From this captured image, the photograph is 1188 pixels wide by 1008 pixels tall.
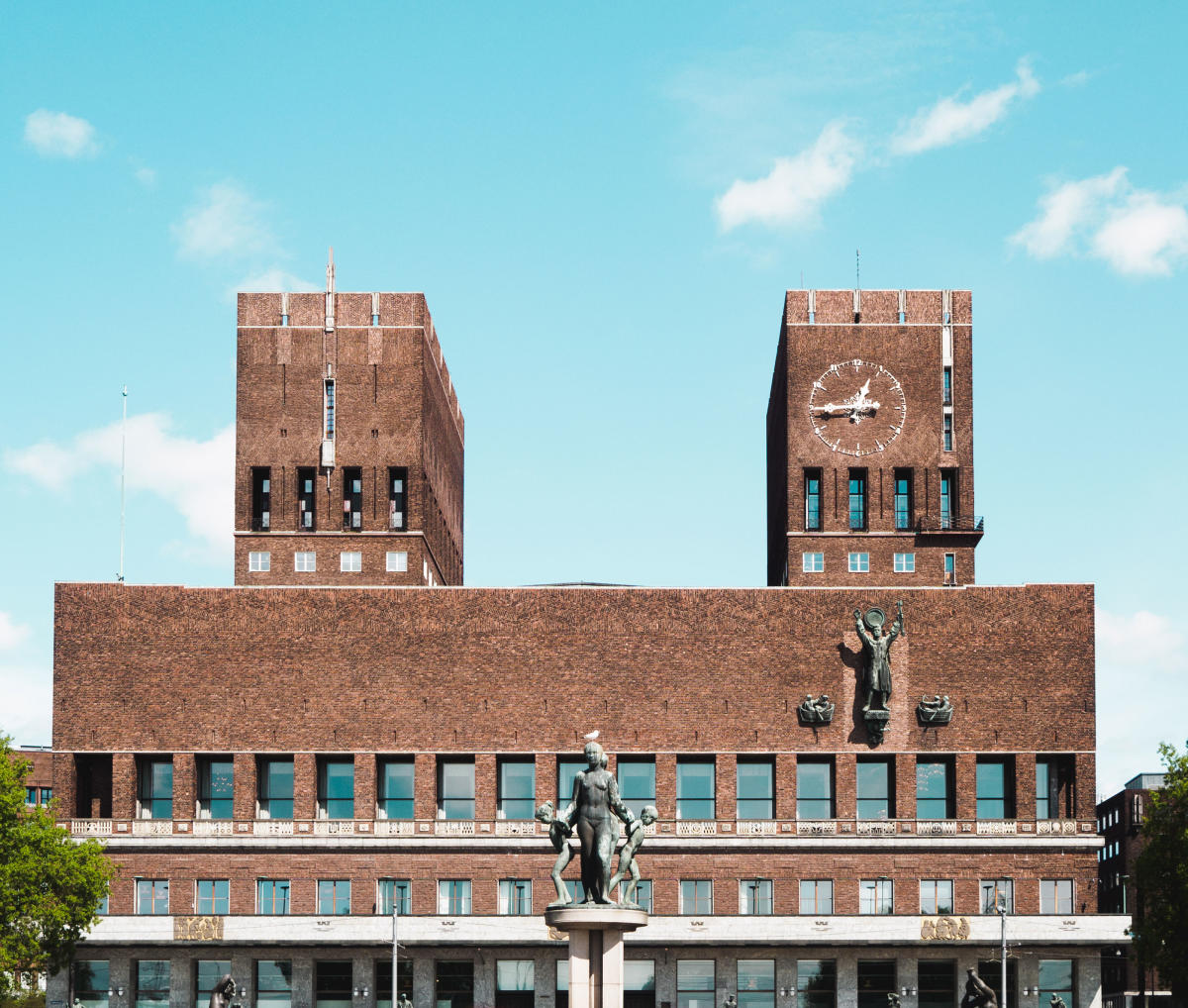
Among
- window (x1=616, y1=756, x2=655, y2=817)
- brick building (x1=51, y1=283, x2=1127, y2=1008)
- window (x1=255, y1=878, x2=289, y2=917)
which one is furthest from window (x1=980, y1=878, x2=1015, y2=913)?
window (x1=255, y1=878, x2=289, y2=917)

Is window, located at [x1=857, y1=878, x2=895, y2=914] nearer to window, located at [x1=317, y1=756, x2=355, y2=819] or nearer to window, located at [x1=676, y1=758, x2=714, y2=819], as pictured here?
window, located at [x1=676, y1=758, x2=714, y2=819]

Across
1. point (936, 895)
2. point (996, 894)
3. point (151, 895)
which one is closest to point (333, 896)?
point (151, 895)

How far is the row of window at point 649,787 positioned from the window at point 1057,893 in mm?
3305

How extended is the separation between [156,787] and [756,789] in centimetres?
3085

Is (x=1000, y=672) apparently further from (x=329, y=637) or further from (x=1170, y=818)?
(x=329, y=637)

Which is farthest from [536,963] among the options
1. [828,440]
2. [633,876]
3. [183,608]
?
[633,876]

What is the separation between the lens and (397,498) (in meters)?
115

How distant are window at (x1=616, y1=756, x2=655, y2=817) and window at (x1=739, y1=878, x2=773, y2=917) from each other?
6.30m

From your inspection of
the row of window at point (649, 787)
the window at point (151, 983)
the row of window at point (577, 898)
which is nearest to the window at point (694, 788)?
the row of window at point (649, 787)

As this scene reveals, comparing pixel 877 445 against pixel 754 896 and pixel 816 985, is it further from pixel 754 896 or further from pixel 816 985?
pixel 816 985

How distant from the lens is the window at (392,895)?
325ft

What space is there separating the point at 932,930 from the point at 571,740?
795 inches

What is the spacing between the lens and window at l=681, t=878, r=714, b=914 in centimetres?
9912

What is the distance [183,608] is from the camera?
10281 centimetres
